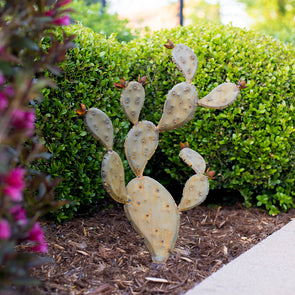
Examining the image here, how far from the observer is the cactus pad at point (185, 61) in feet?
7.65

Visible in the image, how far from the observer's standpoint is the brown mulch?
1.93 metres

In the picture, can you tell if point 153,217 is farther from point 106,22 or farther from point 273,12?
point 273,12

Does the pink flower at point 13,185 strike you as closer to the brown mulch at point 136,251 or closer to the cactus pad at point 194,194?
the brown mulch at point 136,251

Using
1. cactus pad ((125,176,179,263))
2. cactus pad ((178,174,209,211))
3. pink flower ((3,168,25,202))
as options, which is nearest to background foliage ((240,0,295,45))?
cactus pad ((178,174,209,211))

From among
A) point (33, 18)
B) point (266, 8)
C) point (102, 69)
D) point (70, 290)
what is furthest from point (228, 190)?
point (266, 8)

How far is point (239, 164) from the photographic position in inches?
125

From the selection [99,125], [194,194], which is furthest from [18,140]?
[194,194]

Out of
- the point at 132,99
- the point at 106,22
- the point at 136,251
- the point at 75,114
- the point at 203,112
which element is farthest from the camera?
the point at 106,22

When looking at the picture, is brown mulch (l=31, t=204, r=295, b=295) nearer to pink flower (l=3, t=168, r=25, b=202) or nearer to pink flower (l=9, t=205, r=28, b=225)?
pink flower (l=9, t=205, r=28, b=225)

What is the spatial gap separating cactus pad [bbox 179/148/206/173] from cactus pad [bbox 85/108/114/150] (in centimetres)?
54

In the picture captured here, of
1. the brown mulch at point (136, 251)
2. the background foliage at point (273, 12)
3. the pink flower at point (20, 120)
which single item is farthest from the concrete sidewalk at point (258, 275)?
the background foliage at point (273, 12)

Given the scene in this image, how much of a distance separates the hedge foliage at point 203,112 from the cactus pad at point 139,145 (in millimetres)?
577

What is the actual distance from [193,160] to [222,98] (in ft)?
1.47

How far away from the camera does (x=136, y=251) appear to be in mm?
2395
